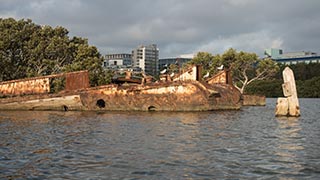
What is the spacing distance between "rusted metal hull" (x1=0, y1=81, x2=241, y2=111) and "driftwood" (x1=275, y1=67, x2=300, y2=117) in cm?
479

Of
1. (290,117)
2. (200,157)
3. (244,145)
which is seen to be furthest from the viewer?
(290,117)

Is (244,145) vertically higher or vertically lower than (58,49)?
lower

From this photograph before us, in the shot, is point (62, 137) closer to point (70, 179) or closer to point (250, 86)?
point (70, 179)

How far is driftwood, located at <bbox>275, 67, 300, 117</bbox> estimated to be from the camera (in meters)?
20.2

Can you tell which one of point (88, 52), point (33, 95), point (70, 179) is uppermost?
point (88, 52)

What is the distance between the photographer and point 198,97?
963 inches

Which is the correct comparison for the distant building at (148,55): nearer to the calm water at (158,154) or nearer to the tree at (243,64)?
the tree at (243,64)

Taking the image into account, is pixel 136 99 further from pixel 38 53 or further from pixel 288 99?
pixel 38 53

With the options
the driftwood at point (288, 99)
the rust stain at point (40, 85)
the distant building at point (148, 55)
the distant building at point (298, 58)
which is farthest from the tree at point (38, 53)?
the distant building at point (298, 58)

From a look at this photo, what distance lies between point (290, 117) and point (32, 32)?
3461 centimetres

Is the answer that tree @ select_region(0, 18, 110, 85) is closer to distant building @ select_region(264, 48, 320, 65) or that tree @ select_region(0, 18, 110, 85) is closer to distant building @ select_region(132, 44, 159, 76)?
distant building @ select_region(132, 44, 159, 76)

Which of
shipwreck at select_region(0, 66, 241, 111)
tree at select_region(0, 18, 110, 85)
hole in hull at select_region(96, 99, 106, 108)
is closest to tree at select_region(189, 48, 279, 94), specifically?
tree at select_region(0, 18, 110, 85)

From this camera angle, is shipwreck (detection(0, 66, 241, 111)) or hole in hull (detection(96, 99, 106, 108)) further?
hole in hull (detection(96, 99, 106, 108))

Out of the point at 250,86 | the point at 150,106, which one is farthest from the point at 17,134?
the point at 250,86
